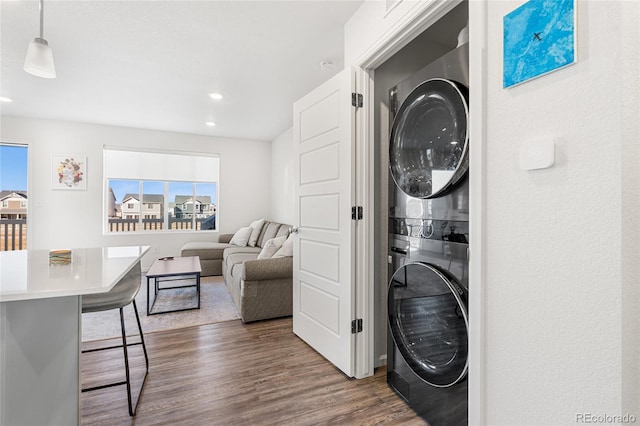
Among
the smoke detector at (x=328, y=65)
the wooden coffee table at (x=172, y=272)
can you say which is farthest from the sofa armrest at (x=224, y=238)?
the smoke detector at (x=328, y=65)

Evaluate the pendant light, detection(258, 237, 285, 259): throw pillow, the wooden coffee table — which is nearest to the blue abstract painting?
the pendant light

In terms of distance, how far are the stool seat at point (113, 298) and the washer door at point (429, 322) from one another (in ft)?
4.94

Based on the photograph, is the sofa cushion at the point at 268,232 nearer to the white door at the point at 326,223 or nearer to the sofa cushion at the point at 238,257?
the sofa cushion at the point at 238,257

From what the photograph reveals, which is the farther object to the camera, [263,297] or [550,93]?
[263,297]

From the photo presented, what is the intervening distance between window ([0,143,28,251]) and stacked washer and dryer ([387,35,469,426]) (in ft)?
18.8

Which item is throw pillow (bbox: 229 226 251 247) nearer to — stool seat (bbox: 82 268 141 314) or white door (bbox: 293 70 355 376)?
white door (bbox: 293 70 355 376)

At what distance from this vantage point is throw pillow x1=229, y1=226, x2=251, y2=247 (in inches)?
210

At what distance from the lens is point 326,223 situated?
216cm

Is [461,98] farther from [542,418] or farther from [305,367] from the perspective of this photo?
[305,367]

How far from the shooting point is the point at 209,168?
19.1ft

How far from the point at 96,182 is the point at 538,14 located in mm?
5982

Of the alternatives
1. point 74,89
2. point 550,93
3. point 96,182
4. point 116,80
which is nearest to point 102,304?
point 550,93

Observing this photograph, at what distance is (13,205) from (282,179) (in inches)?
164

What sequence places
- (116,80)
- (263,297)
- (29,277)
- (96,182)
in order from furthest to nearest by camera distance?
(96,182), (116,80), (263,297), (29,277)
